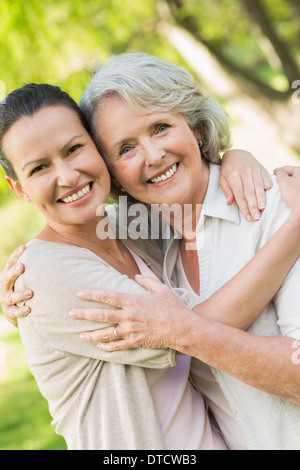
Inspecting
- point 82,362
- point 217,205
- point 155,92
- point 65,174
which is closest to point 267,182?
point 217,205

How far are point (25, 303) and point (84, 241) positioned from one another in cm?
43

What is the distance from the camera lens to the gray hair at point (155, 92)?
2.46 m

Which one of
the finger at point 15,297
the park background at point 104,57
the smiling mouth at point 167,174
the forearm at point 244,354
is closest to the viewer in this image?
the forearm at point 244,354

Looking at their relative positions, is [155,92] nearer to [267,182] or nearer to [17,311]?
[267,182]

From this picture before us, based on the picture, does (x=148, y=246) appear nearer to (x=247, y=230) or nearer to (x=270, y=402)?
(x=247, y=230)

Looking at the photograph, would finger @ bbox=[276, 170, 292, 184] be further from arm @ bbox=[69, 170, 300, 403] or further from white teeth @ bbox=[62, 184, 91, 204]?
white teeth @ bbox=[62, 184, 91, 204]

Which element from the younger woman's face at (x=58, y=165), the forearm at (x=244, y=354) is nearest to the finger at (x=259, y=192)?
the forearm at (x=244, y=354)

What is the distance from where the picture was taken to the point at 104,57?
817 centimetres

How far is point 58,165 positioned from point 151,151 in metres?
0.42

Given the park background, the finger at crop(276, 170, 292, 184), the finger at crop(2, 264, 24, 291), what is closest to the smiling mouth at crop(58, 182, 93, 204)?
the finger at crop(2, 264, 24, 291)

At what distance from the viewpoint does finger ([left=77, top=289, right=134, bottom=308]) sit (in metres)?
2.14

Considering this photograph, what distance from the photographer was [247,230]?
2.36 meters

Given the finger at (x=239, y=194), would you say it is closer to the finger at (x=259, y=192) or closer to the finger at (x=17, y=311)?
the finger at (x=259, y=192)

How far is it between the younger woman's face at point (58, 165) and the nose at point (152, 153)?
0.63 feet
